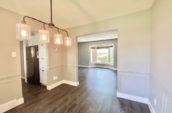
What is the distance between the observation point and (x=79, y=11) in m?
2.15

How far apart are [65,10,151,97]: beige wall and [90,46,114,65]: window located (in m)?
4.49

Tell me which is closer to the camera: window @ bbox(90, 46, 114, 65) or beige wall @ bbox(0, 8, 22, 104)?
beige wall @ bbox(0, 8, 22, 104)

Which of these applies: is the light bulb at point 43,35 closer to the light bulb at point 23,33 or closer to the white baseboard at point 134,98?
the light bulb at point 23,33

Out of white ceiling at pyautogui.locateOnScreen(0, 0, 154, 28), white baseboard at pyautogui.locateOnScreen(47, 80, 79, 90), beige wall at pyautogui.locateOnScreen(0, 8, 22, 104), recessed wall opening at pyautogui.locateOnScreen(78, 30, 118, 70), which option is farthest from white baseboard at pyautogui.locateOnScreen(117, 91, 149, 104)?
recessed wall opening at pyautogui.locateOnScreen(78, 30, 118, 70)

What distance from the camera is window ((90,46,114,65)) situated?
700 cm

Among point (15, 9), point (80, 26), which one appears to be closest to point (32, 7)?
point (15, 9)

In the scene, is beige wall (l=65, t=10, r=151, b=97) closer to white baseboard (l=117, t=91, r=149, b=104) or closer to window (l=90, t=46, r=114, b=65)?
white baseboard (l=117, t=91, r=149, b=104)

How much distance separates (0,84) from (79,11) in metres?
2.63

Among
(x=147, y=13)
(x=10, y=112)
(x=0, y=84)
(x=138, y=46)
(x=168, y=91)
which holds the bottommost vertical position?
(x=10, y=112)

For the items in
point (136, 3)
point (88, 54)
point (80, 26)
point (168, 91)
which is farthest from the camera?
point (88, 54)

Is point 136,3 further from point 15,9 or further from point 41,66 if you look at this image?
point 41,66

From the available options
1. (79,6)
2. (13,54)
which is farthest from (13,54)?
(79,6)

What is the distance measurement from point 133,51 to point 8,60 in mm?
3312

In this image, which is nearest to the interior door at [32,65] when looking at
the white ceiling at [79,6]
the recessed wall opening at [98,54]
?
the white ceiling at [79,6]
